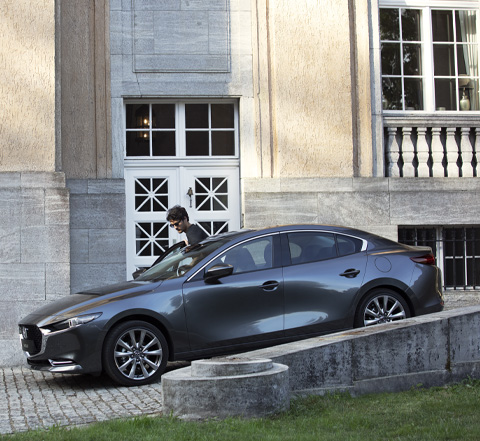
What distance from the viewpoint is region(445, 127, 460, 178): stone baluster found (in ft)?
46.3

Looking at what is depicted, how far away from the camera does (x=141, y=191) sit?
13.8 m

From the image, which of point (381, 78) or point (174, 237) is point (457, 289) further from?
point (174, 237)

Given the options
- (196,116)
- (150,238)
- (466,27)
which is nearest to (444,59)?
(466,27)

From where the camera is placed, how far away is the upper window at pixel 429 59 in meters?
14.5

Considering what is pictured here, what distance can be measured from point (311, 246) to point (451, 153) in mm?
5332

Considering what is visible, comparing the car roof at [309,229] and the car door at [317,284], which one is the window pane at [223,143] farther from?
the car door at [317,284]

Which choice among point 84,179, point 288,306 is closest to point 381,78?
point 84,179

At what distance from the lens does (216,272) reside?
30.2ft

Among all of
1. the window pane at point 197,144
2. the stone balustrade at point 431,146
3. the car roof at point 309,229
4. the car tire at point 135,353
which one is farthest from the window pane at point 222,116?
the car tire at point 135,353

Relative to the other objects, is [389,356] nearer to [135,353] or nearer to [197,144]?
[135,353]

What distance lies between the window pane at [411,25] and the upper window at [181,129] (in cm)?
323

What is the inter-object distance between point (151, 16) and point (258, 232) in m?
5.32

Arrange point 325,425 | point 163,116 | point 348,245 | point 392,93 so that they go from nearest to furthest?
1. point 325,425
2. point 348,245
3. point 163,116
4. point 392,93

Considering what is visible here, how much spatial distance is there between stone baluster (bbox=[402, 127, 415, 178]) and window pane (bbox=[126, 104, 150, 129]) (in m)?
4.18
